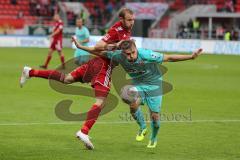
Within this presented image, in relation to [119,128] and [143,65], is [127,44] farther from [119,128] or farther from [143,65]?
[119,128]

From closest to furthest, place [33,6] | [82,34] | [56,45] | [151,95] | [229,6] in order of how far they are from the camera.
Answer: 1. [151,95]
2. [82,34]
3. [56,45]
4. [229,6]
5. [33,6]

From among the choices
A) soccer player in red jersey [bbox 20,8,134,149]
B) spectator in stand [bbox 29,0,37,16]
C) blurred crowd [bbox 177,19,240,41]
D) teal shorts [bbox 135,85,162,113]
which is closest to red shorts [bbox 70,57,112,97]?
soccer player in red jersey [bbox 20,8,134,149]

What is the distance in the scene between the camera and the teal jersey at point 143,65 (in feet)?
35.0

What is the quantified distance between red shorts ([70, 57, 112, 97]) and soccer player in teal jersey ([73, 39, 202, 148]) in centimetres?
22

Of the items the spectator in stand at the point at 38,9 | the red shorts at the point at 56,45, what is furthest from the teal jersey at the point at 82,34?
the spectator in stand at the point at 38,9

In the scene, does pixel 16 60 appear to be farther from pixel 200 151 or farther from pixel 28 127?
pixel 200 151

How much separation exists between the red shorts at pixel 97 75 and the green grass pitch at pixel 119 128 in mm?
916

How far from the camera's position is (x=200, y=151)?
424 inches

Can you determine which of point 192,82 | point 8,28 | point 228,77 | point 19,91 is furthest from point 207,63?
point 8,28

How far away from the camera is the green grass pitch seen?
1040 cm

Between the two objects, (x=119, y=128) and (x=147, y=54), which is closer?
(x=147, y=54)

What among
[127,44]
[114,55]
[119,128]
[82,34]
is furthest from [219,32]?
[127,44]

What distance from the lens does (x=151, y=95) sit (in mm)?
11094

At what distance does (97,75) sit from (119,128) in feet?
7.77
